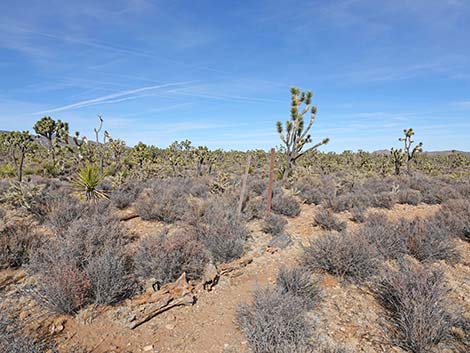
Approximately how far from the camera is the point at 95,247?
5.02m

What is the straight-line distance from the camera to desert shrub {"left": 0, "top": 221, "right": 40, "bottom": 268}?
4.84 meters

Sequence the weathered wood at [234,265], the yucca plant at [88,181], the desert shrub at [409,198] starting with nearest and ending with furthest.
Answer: the weathered wood at [234,265], the yucca plant at [88,181], the desert shrub at [409,198]

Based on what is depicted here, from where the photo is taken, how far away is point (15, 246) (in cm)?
503

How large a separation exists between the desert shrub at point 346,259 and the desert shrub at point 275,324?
1.52 metres

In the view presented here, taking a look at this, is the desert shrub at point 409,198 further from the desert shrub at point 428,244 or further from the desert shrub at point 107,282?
the desert shrub at point 107,282

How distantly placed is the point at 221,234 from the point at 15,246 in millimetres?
4137

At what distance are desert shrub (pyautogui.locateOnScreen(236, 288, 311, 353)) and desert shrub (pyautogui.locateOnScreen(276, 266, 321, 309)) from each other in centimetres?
30

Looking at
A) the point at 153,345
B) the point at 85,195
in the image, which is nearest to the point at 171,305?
the point at 153,345

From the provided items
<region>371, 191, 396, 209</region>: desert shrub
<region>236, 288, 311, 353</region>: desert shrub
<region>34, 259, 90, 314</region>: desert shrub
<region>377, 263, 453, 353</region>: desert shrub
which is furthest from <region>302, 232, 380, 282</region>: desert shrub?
<region>371, 191, 396, 209</region>: desert shrub

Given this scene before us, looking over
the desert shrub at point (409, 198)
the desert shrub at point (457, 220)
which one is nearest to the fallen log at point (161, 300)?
the desert shrub at point (457, 220)

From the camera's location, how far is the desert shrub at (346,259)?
486cm

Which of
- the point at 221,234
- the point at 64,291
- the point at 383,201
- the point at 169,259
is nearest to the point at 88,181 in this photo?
the point at 221,234

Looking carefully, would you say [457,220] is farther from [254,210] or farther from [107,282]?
[107,282]

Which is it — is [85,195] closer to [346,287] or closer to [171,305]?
[171,305]
